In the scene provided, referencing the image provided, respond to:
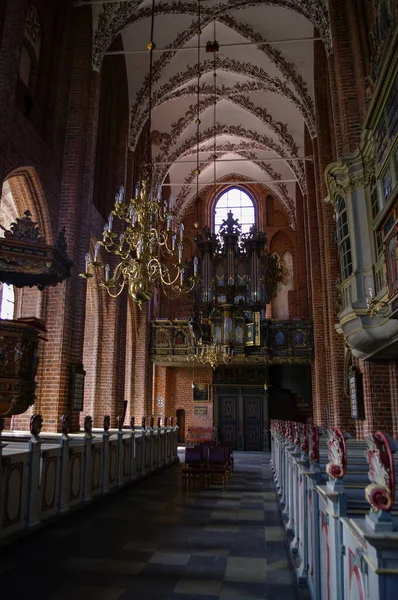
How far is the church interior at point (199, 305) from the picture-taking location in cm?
427

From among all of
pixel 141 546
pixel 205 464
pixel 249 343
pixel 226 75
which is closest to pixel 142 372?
pixel 249 343

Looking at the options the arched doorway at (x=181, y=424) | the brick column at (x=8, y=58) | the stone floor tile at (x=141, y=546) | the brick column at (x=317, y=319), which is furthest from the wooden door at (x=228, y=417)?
the stone floor tile at (x=141, y=546)

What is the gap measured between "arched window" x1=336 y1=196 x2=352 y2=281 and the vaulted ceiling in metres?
6.26

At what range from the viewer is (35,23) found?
12141mm

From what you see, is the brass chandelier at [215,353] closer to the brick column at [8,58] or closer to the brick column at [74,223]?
the brick column at [74,223]

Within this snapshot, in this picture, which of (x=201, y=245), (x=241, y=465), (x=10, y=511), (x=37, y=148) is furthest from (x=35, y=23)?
(x=241, y=465)

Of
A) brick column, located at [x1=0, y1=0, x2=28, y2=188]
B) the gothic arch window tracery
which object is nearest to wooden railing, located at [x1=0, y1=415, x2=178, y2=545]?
brick column, located at [x1=0, y1=0, x2=28, y2=188]

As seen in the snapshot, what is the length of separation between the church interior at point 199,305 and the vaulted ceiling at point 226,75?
0.09 m

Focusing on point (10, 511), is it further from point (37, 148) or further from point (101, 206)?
point (101, 206)

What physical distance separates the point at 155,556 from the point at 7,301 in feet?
38.9

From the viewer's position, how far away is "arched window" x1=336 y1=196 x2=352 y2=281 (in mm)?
9750

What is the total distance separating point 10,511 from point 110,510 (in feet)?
7.89

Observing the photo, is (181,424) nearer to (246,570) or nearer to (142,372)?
(142,372)

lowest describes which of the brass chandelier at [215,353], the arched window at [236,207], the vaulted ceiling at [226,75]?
the brass chandelier at [215,353]
